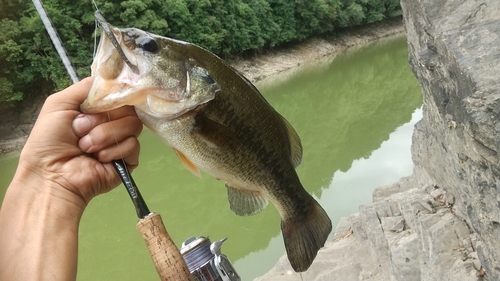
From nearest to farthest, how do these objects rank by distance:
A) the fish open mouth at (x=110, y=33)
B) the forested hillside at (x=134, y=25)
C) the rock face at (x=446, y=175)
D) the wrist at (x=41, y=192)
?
the fish open mouth at (x=110, y=33)
the wrist at (x=41, y=192)
the rock face at (x=446, y=175)
the forested hillside at (x=134, y=25)

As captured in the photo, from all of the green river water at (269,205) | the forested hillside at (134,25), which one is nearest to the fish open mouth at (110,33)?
the green river water at (269,205)

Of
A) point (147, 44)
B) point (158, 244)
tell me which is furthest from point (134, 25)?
point (158, 244)

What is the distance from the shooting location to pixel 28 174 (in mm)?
1664

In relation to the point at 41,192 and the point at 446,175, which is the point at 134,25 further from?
the point at 41,192

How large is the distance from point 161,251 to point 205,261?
1.42ft

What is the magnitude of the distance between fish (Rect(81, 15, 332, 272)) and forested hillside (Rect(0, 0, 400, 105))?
50.4 ft

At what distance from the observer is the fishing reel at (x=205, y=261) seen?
1.99 m

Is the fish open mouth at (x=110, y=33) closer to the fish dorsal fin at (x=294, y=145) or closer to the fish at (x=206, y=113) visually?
the fish at (x=206, y=113)

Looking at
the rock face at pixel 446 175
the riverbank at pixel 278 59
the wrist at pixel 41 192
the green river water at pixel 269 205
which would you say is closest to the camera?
the wrist at pixel 41 192

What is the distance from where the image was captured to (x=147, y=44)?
1511 mm

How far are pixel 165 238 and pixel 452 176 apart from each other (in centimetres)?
292

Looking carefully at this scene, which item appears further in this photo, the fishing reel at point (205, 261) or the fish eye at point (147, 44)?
the fishing reel at point (205, 261)

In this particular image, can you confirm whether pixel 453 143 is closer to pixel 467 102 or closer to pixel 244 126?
pixel 467 102

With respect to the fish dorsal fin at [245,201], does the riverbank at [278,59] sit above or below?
above
